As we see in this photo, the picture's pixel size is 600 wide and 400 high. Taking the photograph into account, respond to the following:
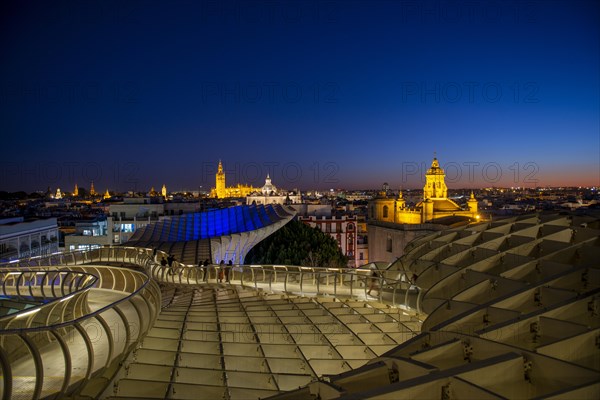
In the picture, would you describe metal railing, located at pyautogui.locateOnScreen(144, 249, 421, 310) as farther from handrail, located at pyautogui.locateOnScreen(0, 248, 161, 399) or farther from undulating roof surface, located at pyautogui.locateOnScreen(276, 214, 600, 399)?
handrail, located at pyautogui.locateOnScreen(0, 248, 161, 399)

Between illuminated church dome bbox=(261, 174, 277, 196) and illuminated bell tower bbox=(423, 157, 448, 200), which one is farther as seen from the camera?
illuminated church dome bbox=(261, 174, 277, 196)

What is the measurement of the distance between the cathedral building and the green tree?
23.8 m

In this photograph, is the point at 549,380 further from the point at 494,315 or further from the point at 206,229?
the point at 206,229

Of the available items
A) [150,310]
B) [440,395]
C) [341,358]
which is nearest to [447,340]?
[440,395]

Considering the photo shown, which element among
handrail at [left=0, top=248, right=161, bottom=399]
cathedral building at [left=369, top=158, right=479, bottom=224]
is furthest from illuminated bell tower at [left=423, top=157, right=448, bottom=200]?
handrail at [left=0, top=248, right=161, bottom=399]

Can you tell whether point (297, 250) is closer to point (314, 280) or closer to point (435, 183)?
point (314, 280)

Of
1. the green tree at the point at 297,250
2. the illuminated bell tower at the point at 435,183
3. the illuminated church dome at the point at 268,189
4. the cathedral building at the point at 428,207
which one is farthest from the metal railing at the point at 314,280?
the illuminated church dome at the point at 268,189

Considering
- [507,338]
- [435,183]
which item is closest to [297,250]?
[507,338]

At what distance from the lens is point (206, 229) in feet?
119

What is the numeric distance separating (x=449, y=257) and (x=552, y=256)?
352 cm

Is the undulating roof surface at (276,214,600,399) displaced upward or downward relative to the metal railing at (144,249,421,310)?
upward

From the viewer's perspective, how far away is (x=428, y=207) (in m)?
64.9

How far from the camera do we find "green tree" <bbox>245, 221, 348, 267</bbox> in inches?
1446

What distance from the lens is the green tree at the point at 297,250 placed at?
3672 centimetres
